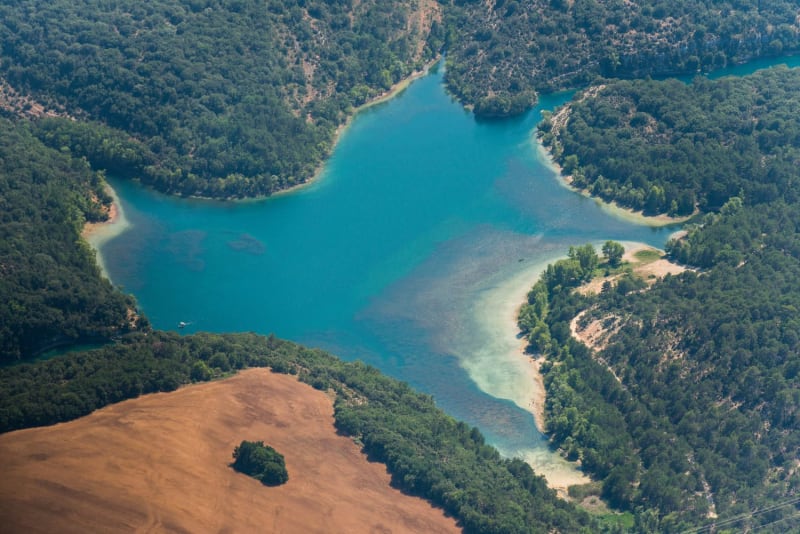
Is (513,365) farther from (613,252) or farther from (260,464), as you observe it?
(260,464)

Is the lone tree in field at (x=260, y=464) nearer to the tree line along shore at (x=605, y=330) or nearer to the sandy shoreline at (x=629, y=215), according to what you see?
the tree line along shore at (x=605, y=330)

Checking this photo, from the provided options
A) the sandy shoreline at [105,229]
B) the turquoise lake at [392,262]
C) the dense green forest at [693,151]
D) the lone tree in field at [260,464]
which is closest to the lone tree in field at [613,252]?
the turquoise lake at [392,262]

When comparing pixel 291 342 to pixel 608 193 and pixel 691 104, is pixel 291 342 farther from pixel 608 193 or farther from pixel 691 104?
pixel 691 104

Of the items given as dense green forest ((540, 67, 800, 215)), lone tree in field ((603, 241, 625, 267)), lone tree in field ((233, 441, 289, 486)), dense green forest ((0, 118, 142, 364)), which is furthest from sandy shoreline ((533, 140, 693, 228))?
lone tree in field ((233, 441, 289, 486))

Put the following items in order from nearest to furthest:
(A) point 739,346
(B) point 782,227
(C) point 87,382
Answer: (C) point 87,382 < (A) point 739,346 < (B) point 782,227

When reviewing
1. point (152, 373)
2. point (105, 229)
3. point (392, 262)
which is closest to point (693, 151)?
point (392, 262)

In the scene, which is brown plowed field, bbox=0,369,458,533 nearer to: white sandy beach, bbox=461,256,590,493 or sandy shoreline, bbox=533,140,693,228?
white sandy beach, bbox=461,256,590,493

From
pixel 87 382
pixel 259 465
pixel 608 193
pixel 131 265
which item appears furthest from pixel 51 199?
pixel 608 193
